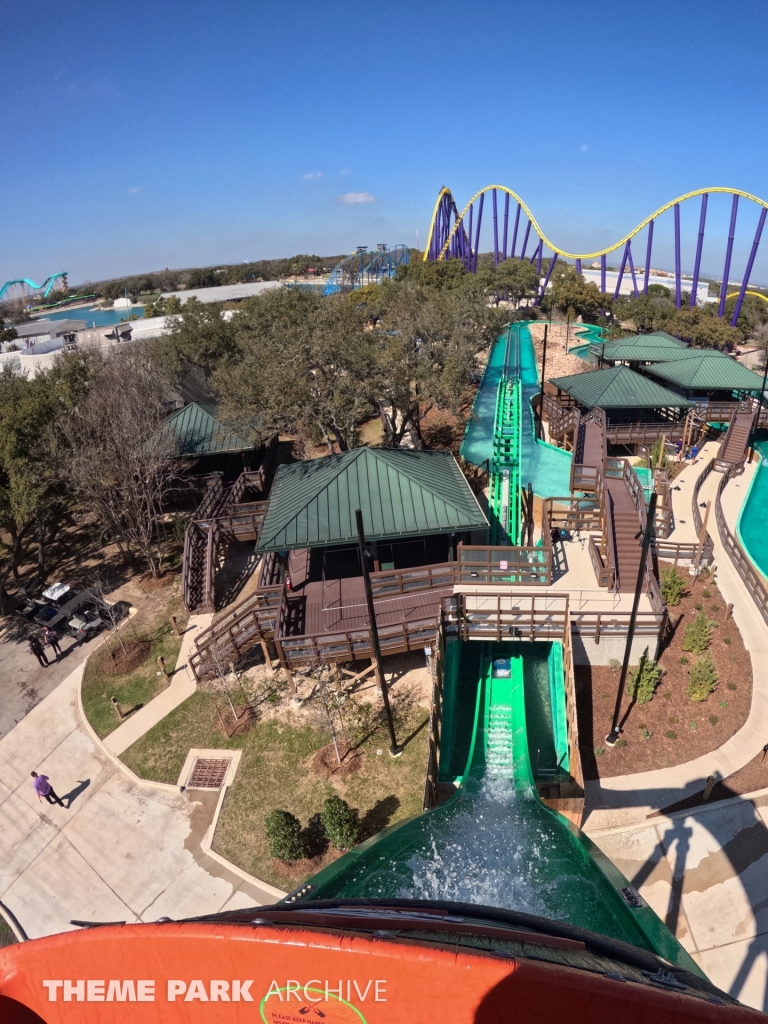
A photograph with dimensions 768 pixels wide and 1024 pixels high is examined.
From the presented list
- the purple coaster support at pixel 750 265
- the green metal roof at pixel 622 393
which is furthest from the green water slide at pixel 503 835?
the purple coaster support at pixel 750 265

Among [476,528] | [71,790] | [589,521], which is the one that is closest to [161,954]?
[71,790]

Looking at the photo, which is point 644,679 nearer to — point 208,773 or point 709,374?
point 208,773

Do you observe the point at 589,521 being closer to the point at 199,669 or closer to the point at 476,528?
the point at 476,528

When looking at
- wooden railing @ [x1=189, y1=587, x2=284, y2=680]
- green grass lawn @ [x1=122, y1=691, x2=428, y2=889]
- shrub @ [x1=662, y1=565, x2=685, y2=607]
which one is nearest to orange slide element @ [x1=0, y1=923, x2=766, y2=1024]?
green grass lawn @ [x1=122, y1=691, x2=428, y2=889]

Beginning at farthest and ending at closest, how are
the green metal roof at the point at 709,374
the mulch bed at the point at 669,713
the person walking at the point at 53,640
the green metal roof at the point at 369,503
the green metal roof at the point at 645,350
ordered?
the green metal roof at the point at 645,350 → the green metal roof at the point at 709,374 → the person walking at the point at 53,640 → the green metal roof at the point at 369,503 → the mulch bed at the point at 669,713

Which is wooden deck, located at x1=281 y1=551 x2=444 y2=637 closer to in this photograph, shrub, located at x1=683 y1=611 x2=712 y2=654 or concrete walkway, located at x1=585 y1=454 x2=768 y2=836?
concrete walkway, located at x1=585 y1=454 x2=768 y2=836

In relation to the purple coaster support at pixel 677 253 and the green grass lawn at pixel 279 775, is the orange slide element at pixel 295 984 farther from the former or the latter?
the purple coaster support at pixel 677 253

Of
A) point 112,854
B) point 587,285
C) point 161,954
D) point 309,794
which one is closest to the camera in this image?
point 161,954
